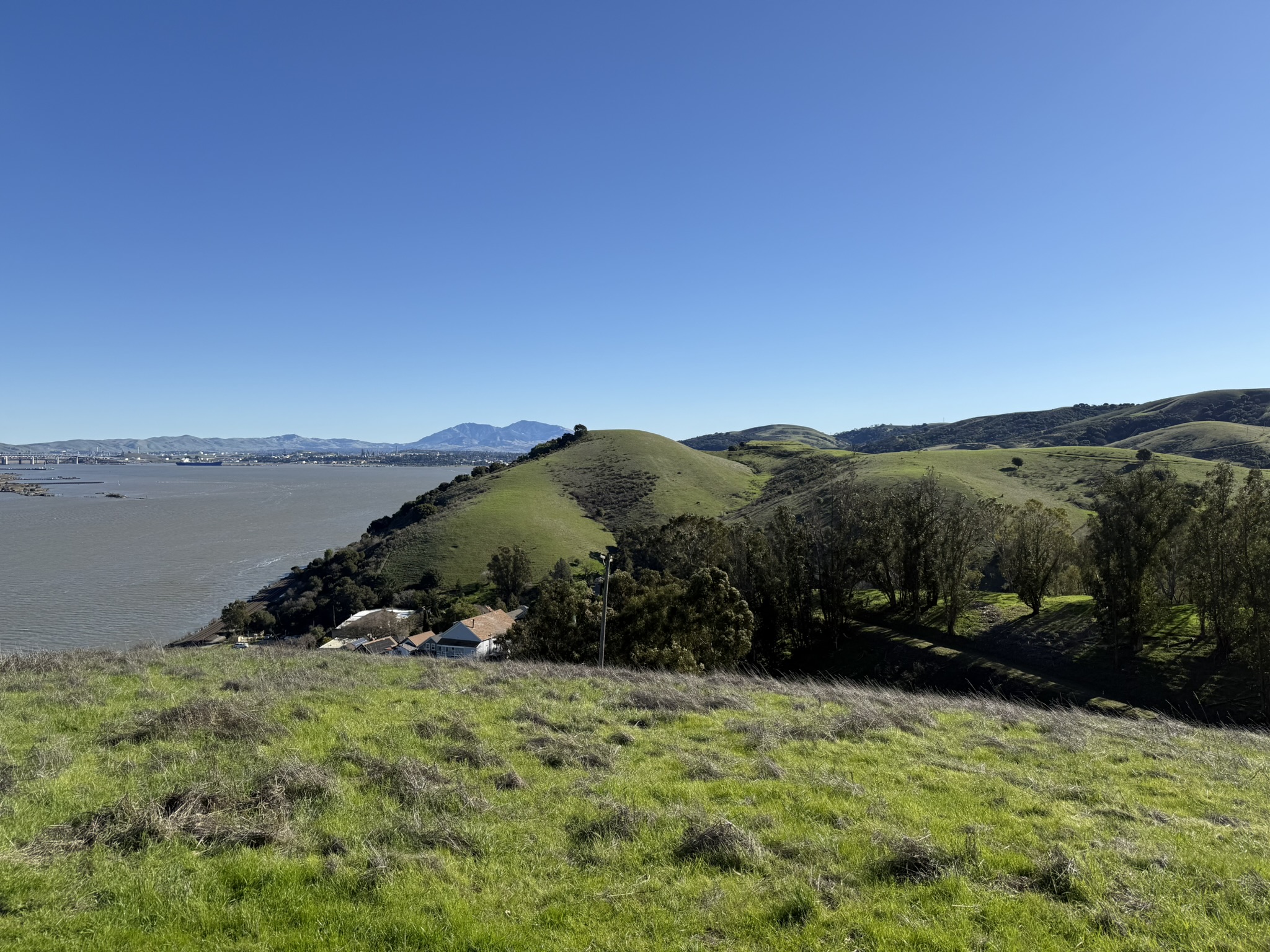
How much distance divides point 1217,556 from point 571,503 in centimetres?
10496

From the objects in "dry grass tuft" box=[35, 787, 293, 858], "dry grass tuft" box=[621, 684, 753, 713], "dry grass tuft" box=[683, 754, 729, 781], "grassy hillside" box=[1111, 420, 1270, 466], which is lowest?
"dry grass tuft" box=[621, 684, 753, 713]

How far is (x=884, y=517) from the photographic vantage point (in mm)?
49188

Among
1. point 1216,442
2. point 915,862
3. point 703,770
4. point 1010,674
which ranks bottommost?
point 1010,674

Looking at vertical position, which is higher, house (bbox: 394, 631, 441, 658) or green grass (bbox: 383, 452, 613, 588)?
green grass (bbox: 383, 452, 613, 588)

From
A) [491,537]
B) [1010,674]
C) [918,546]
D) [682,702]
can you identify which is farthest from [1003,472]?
[682,702]

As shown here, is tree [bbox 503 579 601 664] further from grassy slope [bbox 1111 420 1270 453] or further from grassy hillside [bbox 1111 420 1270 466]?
grassy slope [bbox 1111 420 1270 453]

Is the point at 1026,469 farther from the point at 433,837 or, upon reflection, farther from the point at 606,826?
the point at 433,837

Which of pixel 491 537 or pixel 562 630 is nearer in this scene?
pixel 562 630

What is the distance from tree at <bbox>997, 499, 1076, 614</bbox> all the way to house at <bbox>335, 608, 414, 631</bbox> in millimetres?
61583

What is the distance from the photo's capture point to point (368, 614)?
72.9 meters

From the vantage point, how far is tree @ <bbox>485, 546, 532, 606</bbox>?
7988cm

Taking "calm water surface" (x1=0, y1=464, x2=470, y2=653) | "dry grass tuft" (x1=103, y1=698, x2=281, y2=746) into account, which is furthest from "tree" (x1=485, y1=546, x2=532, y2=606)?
"dry grass tuft" (x1=103, y1=698, x2=281, y2=746)

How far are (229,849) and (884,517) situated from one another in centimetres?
4842

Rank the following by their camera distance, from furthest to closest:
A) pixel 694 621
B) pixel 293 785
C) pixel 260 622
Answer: pixel 260 622 → pixel 694 621 → pixel 293 785
